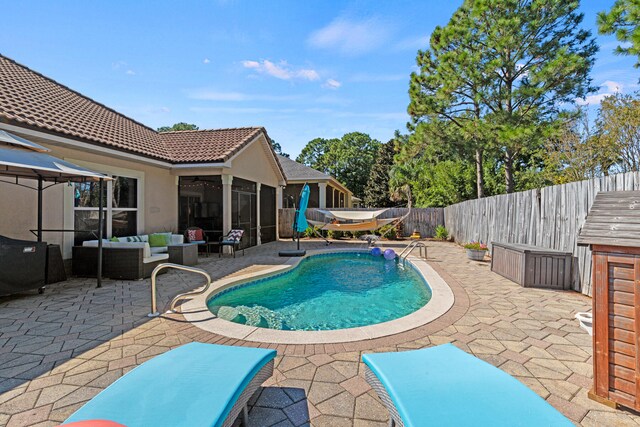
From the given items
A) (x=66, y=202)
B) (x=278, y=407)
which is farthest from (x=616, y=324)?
(x=66, y=202)

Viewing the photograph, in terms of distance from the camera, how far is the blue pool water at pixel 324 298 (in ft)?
16.4

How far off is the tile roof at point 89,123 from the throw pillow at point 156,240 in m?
2.26

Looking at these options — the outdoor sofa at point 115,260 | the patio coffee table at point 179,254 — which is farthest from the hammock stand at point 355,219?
the outdoor sofa at point 115,260

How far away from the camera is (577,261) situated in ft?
17.8

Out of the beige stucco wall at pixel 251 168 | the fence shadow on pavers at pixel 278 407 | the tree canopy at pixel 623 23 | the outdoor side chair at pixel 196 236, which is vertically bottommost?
the fence shadow on pavers at pixel 278 407

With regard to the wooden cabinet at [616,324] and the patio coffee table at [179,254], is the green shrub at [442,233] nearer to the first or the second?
the patio coffee table at [179,254]

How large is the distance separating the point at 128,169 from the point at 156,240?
82.9 inches

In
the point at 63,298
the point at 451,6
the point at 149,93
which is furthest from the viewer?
the point at 451,6

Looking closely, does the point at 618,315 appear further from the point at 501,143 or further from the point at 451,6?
the point at 451,6

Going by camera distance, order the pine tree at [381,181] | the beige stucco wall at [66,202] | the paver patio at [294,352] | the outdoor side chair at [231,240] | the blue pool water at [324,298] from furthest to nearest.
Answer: the pine tree at [381,181]
the outdoor side chair at [231,240]
the beige stucco wall at [66,202]
the blue pool water at [324,298]
the paver patio at [294,352]

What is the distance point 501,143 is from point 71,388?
547 inches

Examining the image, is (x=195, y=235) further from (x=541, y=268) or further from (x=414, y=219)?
(x=414, y=219)

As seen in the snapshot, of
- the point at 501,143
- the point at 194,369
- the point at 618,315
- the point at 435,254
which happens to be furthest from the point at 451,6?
the point at 194,369

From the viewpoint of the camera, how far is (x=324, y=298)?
20.6ft
